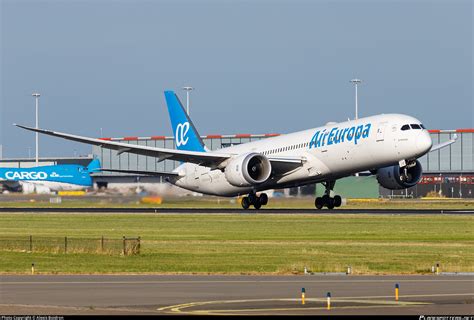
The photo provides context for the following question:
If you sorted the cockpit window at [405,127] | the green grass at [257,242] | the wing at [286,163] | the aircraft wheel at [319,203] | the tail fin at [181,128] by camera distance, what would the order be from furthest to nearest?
1. the tail fin at [181,128]
2. the aircraft wheel at [319,203]
3. the wing at [286,163]
4. the cockpit window at [405,127]
5. the green grass at [257,242]

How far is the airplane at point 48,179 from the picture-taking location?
11231 cm

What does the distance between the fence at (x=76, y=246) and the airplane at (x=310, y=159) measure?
1958cm

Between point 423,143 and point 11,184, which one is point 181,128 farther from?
point 11,184

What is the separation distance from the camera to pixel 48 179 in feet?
410

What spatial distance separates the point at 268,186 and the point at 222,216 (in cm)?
617

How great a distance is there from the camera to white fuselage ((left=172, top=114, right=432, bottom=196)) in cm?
6378

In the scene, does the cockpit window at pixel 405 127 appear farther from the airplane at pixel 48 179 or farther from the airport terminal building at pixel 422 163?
the airplane at pixel 48 179

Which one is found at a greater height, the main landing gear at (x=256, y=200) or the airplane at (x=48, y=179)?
the airplane at (x=48, y=179)

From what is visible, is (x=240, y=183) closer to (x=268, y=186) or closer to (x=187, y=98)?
(x=268, y=186)

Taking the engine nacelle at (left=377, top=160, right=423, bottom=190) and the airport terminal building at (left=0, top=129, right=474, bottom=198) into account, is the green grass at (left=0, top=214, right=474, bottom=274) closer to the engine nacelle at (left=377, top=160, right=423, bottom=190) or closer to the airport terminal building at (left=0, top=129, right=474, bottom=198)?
the engine nacelle at (left=377, top=160, right=423, bottom=190)

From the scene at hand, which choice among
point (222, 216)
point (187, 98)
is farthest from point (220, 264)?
point (187, 98)

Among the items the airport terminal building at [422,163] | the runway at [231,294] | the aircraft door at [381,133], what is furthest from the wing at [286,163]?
the runway at [231,294]

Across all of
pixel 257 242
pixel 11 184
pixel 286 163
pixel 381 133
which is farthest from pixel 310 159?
pixel 11 184

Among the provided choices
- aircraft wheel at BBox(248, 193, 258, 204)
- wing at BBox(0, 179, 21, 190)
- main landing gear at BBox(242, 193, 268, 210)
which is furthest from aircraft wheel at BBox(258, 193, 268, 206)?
wing at BBox(0, 179, 21, 190)
